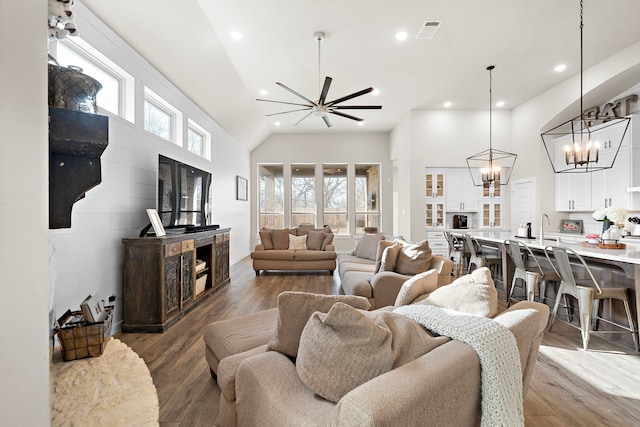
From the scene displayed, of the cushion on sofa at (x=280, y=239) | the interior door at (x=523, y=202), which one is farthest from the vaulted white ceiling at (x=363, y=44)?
the cushion on sofa at (x=280, y=239)

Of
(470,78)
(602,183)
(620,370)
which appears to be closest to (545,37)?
(470,78)

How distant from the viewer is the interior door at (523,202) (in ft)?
22.0

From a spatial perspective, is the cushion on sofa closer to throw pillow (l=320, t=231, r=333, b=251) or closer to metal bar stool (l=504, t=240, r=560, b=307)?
throw pillow (l=320, t=231, r=333, b=251)

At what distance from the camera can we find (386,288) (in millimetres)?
3510

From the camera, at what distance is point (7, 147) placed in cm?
58

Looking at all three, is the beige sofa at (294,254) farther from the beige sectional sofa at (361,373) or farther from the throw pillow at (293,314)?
the throw pillow at (293,314)

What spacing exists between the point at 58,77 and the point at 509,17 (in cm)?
477

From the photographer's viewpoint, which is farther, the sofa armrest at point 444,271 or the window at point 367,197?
the window at point 367,197

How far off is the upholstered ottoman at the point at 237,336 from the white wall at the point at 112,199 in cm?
125

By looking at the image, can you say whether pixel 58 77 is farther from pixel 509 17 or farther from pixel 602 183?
pixel 602 183

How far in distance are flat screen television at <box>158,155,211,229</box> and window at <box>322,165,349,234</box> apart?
15.8 ft

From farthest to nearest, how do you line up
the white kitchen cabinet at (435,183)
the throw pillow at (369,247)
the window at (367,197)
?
the window at (367,197) < the white kitchen cabinet at (435,183) < the throw pillow at (369,247)

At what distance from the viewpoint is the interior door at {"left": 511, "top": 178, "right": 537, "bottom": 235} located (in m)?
6.72

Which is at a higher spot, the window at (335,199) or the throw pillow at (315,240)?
the window at (335,199)
